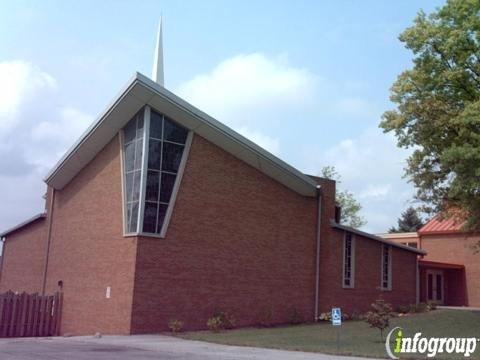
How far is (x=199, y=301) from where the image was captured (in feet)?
87.0

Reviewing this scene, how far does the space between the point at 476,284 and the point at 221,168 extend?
73.9 feet

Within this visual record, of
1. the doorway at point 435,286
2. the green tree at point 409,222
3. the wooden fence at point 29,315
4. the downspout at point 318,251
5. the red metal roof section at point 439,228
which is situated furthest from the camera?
the green tree at point 409,222

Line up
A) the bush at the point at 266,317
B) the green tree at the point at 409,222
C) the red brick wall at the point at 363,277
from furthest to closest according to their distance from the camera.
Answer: the green tree at the point at 409,222, the red brick wall at the point at 363,277, the bush at the point at 266,317

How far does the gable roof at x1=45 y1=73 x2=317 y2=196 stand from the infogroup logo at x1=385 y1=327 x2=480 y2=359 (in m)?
11.8

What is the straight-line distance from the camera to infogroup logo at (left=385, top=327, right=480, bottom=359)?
1658cm

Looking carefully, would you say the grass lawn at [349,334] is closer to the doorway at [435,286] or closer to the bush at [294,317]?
the bush at [294,317]

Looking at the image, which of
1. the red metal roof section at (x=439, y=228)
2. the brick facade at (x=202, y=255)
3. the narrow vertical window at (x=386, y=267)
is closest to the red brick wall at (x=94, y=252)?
the brick facade at (x=202, y=255)

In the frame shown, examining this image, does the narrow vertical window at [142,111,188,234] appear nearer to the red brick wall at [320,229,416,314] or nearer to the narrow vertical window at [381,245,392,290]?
the red brick wall at [320,229,416,314]

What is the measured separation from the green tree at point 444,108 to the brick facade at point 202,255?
638 cm

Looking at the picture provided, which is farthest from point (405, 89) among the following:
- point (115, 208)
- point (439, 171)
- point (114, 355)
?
point (114, 355)

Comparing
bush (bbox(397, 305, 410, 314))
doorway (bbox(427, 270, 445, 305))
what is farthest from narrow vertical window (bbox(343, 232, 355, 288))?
doorway (bbox(427, 270, 445, 305))

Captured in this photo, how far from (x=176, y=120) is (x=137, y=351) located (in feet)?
38.0

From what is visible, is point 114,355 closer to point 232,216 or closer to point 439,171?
point 232,216

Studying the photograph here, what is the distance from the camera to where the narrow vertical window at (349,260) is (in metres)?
32.2
